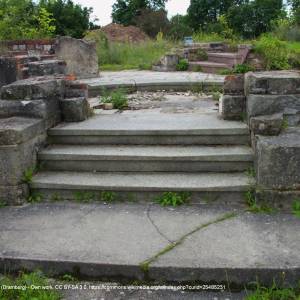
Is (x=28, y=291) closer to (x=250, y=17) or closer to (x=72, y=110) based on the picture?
(x=72, y=110)

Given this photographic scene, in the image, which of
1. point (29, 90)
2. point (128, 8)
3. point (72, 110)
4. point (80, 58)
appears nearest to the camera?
point (29, 90)

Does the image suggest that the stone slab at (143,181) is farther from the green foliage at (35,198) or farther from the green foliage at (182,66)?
the green foliage at (182,66)

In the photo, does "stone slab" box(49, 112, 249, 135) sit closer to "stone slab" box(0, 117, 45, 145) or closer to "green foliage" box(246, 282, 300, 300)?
"stone slab" box(0, 117, 45, 145)

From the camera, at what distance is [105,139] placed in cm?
460

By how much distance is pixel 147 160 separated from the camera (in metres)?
4.22

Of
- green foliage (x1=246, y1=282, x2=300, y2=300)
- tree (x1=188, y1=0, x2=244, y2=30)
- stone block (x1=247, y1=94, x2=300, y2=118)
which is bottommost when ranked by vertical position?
green foliage (x1=246, y1=282, x2=300, y2=300)

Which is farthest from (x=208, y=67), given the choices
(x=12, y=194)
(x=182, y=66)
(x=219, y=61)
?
(x=12, y=194)

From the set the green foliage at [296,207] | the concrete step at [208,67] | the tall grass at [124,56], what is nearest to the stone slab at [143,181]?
the green foliage at [296,207]

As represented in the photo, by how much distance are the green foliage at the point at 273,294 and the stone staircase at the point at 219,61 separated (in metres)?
8.16

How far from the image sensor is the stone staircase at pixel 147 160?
3.98 m

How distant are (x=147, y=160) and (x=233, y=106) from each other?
122 cm

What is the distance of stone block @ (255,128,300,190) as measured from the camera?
11.9 ft

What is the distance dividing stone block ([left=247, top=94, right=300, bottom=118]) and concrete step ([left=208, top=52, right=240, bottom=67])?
6798mm

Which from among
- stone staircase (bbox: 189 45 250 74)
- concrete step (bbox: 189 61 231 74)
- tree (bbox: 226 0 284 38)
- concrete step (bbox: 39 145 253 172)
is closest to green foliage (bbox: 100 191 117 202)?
concrete step (bbox: 39 145 253 172)
